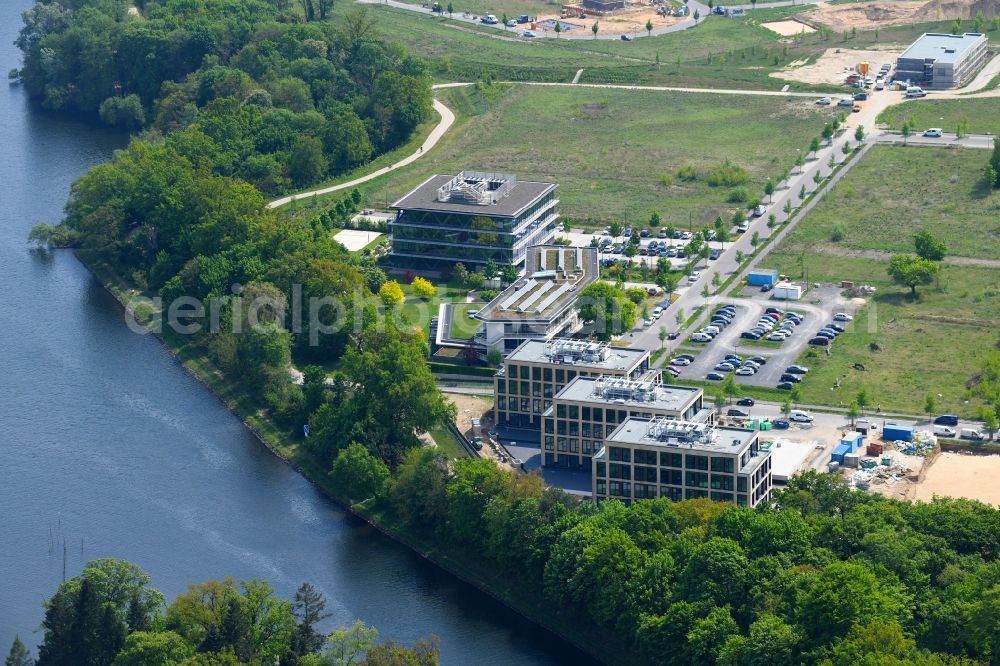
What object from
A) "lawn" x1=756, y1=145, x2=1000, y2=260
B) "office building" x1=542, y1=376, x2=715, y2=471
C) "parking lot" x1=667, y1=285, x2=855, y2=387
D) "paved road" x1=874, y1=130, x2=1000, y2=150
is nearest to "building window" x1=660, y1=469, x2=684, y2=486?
"office building" x1=542, y1=376, x2=715, y2=471

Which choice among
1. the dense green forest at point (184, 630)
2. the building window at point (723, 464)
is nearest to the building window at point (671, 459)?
the building window at point (723, 464)

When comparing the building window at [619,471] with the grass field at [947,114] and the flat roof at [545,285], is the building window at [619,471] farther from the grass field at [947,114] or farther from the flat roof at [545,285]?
the grass field at [947,114]

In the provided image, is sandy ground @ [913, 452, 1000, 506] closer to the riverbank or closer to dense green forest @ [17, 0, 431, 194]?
the riverbank

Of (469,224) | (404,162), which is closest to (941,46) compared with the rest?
(404,162)

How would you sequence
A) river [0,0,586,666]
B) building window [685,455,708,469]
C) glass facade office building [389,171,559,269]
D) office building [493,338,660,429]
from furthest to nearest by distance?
1. glass facade office building [389,171,559,269]
2. office building [493,338,660,429]
3. building window [685,455,708,469]
4. river [0,0,586,666]

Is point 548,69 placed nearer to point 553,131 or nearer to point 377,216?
point 553,131

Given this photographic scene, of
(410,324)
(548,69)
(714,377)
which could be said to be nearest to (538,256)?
(410,324)
